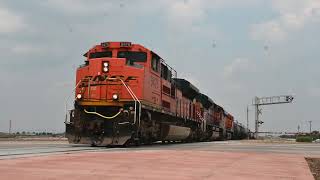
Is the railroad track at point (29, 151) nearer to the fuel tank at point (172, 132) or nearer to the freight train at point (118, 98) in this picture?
the freight train at point (118, 98)

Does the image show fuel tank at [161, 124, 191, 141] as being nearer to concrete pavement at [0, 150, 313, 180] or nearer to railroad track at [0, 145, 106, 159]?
railroad track at [0, 145, 106, 159]

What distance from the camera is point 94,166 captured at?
949cm

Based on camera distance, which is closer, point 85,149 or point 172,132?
point 85,149

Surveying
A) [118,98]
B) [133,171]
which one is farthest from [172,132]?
[133,171]

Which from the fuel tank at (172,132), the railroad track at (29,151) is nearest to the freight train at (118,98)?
the fuel tank at (172,132)

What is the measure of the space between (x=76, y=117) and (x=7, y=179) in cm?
1266

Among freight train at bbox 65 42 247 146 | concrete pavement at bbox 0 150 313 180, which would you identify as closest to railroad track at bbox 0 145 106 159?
concrete pavement at bbox 0 150 313 180

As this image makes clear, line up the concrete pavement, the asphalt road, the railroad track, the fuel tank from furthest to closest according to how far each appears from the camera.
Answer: the fuel tank, the asphalt road, the railroad track, the concrete pavement

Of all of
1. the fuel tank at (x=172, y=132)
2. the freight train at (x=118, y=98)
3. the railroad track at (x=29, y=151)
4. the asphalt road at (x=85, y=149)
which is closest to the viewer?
the railroad track at (x=29, y=151)

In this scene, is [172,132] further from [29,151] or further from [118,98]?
[29,151]

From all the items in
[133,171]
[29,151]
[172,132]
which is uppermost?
[172,132]

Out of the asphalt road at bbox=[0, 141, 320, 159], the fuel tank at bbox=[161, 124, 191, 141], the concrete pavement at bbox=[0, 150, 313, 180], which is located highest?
the fuel tank at bbox=[161, 124, 191, 141]

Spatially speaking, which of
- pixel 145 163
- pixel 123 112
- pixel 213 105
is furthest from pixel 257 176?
pixel 213 105

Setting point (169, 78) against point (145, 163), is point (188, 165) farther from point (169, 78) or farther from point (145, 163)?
point (169, 78)
